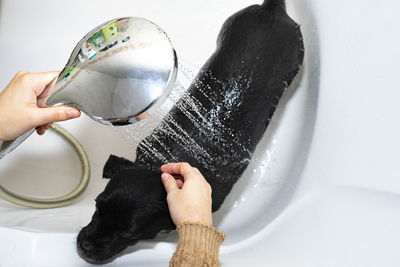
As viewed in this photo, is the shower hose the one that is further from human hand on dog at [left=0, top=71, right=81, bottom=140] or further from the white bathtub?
human hand on dog at [left=0, top=71, right=81, bottom=140]

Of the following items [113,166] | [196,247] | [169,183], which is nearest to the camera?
[196,247]

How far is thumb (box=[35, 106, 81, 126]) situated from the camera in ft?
2.53

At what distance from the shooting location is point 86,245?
96 cm

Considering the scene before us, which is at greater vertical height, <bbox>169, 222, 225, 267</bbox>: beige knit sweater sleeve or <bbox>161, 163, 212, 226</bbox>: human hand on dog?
<bbox>161, 163, 212, 226</bbox>: human hand on dog

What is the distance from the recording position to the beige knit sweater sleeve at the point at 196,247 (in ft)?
2.46

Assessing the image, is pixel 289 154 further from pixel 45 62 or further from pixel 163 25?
pixel 45 62

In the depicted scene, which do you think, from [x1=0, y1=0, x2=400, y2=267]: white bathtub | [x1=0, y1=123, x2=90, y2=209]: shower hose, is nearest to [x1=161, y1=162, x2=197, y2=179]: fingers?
[x1=0, y1=0, x2=400, y2=267]: white bathtub

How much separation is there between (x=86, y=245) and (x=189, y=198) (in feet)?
1.03

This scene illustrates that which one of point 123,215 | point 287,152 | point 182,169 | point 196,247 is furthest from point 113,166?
point 287,152

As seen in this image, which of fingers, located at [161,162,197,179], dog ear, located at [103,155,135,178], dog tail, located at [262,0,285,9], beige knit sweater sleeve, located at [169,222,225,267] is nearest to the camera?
beige knit sweater sleeve, located at [169,222,225,267]

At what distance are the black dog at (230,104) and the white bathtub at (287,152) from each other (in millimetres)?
156

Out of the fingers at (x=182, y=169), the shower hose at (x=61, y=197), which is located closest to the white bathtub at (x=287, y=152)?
the shower hose at (x=61, y=197)

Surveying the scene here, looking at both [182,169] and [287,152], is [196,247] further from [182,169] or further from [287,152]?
[287,152]

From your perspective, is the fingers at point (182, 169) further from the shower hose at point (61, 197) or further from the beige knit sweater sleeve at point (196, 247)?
the shower hose at point (61, 197)
